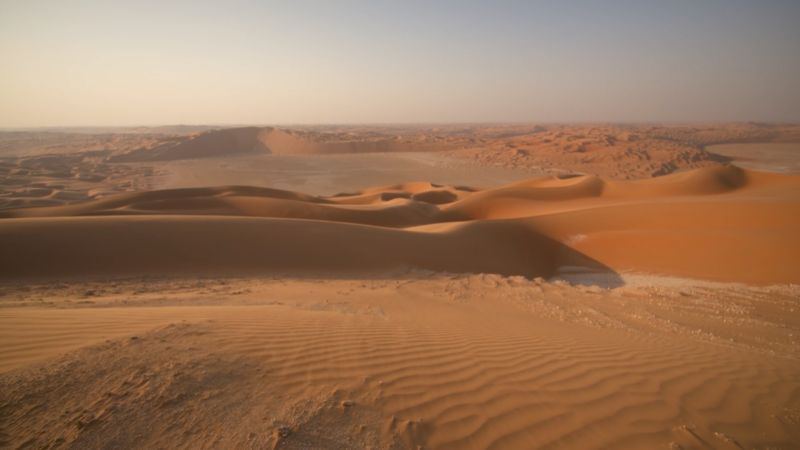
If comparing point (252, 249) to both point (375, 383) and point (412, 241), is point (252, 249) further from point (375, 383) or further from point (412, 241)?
point (375, 383)

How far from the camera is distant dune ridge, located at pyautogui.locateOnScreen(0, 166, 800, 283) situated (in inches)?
337

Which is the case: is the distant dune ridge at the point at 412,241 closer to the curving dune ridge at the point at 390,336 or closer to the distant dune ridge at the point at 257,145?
the curving dune ridge at the point at 390,336

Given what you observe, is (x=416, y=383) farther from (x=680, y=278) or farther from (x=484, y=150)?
(x=484, y=150)

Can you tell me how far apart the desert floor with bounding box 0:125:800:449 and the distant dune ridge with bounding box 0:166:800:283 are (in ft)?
0.21

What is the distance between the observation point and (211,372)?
289 cm

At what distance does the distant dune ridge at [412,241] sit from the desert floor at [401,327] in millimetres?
65

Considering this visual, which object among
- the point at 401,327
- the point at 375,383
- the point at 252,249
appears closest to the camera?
the point at 375,383

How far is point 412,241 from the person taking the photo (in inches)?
433

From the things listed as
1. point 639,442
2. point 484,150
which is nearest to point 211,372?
point 639,442

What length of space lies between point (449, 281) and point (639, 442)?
20.0ft

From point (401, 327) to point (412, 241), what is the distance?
6374 millimetres

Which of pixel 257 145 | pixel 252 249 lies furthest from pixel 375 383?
pixel 257 145

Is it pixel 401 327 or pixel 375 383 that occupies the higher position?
pixel 375 383

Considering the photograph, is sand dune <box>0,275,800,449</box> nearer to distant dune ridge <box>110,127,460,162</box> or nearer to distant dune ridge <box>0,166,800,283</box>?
distant dune ridge <box>0,166,800,283</box>
